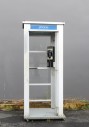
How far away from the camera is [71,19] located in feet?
32.3

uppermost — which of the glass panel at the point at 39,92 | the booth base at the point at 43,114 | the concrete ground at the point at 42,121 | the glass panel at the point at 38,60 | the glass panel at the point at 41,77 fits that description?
the glass panel at the point at 38,60

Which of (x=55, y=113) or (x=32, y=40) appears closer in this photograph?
(x=55, y=113)

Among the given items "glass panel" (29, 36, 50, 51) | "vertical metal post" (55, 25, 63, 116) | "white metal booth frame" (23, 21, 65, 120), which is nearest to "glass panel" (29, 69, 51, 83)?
"glass panel" (29, 36, 50, 51)

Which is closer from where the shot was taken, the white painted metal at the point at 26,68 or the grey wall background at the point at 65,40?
the white painted metal at the point at 26,68

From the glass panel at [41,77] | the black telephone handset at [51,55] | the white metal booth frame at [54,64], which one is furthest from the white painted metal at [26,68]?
the glass panel at [41,77]

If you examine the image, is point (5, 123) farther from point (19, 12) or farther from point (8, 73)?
point (19, 12)

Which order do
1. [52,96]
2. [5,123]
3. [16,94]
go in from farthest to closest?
1. [16,94]
2. [52,96]
3. [5,123]

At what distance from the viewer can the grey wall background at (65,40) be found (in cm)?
Result: 966

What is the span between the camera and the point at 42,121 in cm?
830

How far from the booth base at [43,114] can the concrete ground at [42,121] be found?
0.33 ft

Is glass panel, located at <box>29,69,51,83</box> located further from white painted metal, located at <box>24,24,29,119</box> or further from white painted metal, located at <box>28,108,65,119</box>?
white painted metal, located at <box>24,24,29,119</box>

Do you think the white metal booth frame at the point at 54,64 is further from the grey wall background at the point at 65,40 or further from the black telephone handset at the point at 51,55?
the grey wall background at the point at 65,40

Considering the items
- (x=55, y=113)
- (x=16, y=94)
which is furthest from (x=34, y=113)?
(x=16, y=94)

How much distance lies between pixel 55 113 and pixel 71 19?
2628 mm
